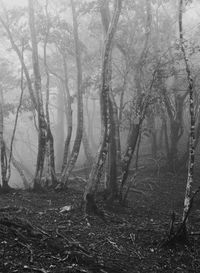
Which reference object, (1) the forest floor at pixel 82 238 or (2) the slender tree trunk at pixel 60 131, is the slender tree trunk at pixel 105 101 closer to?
(1) the forest floor at pixel 82 238

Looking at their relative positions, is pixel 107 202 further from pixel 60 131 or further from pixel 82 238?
pixel 60 131

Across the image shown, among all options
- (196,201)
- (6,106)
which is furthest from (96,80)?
(196,201)

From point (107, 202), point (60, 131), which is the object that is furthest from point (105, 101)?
point (60, 131)

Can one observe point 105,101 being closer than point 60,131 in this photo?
Yes

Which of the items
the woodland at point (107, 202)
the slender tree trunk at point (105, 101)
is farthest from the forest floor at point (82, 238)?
the slender tree trunk at point (105, 101)

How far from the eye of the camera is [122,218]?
10531 millimetres

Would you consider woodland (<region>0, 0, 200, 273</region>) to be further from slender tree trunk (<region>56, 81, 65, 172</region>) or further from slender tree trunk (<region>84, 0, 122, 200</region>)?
slender tree trunk (<region>56, 81, 65, 172</region>)

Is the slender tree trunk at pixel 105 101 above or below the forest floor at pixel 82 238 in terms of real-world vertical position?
above

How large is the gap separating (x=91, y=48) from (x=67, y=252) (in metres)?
20.6

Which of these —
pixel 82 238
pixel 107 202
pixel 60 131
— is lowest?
pixel 82 238

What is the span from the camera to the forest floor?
6.72m

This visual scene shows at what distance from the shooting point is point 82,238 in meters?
8.55

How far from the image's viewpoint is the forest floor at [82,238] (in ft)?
22.1

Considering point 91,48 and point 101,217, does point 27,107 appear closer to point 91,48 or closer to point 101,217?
point 101,217
